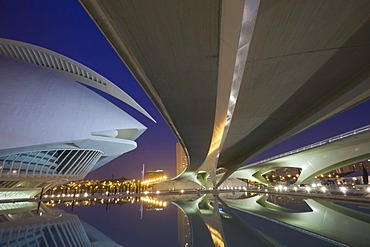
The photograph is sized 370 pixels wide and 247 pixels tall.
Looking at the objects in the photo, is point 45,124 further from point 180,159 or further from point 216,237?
point 180,159

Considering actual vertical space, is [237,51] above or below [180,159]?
below

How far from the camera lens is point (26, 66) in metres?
29.8

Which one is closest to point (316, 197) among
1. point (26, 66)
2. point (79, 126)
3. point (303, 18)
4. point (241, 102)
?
point (241, 102)

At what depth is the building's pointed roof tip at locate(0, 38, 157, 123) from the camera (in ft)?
104

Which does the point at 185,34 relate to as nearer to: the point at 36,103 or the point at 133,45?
the point at 133,45

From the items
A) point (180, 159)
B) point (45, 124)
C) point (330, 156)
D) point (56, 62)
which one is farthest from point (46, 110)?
point (180, 159)

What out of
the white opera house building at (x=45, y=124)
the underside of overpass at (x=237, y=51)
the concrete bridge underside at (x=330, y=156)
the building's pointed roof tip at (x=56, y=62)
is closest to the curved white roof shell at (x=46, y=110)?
the white opera house building at (x=45, y=124)

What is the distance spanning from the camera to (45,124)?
23.8 metres

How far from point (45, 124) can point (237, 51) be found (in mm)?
26063

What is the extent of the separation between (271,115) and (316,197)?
7.69m

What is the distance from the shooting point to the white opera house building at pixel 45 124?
21.2m

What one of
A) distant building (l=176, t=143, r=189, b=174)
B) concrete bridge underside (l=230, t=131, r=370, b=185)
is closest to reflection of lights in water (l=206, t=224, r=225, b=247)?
concrete bridge underside (l=230, t=131, r=370, b=185)

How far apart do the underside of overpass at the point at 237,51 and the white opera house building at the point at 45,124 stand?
793 inches

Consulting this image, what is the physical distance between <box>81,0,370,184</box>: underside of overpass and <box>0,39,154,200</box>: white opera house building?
20.1m
